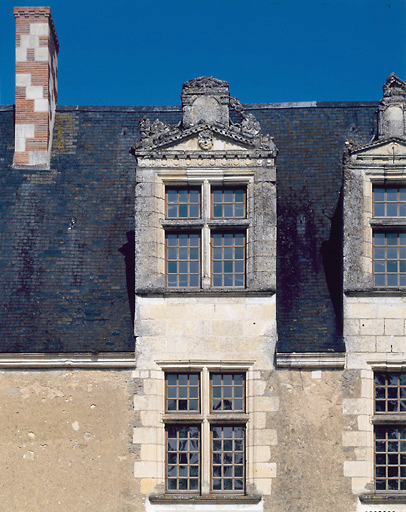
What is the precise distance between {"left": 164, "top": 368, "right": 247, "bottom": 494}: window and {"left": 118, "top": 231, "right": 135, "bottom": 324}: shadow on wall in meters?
1.24

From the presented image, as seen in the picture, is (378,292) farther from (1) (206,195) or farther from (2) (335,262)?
(1) (206,195)

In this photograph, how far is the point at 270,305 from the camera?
14.8m

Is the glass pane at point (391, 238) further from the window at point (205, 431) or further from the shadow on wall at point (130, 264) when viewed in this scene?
the shadow on wall at point (130, 264)

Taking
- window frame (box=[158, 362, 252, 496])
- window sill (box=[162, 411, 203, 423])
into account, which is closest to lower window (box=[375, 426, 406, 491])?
window frame (box=[158, 362, 252, 496])

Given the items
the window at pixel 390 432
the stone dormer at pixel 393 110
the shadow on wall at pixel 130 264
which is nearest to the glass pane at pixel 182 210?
the shadow on wall at pixel 130 264

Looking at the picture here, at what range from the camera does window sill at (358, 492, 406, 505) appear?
46.4 feet

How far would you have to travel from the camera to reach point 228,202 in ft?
50.2

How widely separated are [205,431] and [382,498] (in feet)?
8.28

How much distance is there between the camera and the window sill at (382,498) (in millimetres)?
14141

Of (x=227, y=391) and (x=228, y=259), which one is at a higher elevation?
(x=228, y=259)

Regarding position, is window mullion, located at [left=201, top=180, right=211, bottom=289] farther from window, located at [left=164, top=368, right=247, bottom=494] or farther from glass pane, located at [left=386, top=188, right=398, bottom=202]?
glass pane, located at [left=386, top=188, right=398, bottom=202]

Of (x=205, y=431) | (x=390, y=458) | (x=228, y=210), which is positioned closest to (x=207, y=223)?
(x=228, y=210)

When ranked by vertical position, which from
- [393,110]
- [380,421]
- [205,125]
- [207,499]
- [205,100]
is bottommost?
[207,499]

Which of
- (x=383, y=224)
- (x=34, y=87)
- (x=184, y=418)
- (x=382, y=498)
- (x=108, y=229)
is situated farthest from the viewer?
(x=34, y=87)
